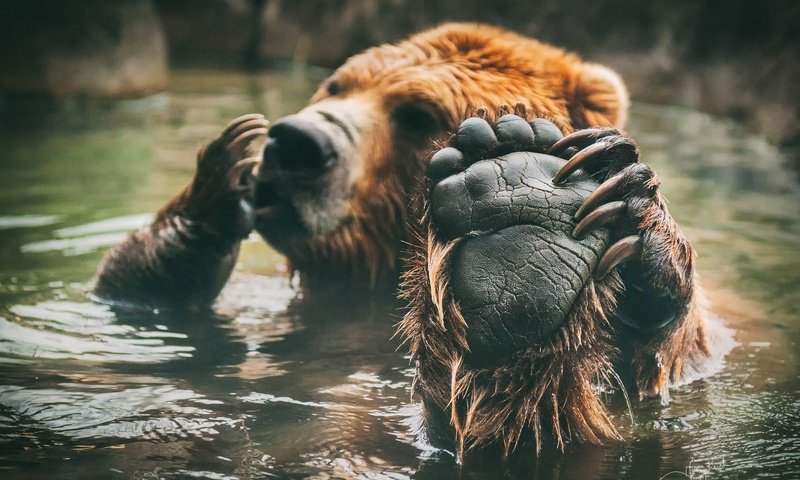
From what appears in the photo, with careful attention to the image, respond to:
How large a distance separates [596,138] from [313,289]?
1.53 meters

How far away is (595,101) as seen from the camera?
3262 millimetres

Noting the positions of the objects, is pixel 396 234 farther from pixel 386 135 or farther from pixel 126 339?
pixel 126 339

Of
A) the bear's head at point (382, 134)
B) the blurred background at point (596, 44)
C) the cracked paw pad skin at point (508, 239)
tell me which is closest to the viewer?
the cracked paw pad skin at point (508, 239)

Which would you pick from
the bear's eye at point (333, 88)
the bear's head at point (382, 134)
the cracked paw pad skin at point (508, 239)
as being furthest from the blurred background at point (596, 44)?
the cracked paw pad skin at point (508, 239)

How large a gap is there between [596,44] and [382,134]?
611 cm

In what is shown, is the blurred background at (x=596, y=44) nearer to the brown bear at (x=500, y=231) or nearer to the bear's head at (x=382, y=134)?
the bear's head at (x=382, y=134)

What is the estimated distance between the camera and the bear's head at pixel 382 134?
3.10 m

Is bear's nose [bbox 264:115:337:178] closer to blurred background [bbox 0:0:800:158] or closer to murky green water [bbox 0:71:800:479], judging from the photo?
murky green water [bbox 0:71:800:479]

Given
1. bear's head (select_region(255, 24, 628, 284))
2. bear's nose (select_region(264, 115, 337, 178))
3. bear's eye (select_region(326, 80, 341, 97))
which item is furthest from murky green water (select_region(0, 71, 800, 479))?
bear's eye (select_region(326, 80, 341, 97))

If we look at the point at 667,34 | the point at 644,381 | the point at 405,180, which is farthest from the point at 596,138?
the point at 667,34

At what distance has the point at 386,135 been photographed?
3229 mm

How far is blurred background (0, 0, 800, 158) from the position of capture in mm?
6934

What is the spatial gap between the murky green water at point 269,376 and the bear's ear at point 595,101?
2.75 feet

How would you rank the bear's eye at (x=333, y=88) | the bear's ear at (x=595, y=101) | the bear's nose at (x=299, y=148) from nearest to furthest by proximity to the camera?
the bear's nose at (x=299, y=148), the bear's ear at (x=595, y=101), the bear's eye at (x=333, y=88)
